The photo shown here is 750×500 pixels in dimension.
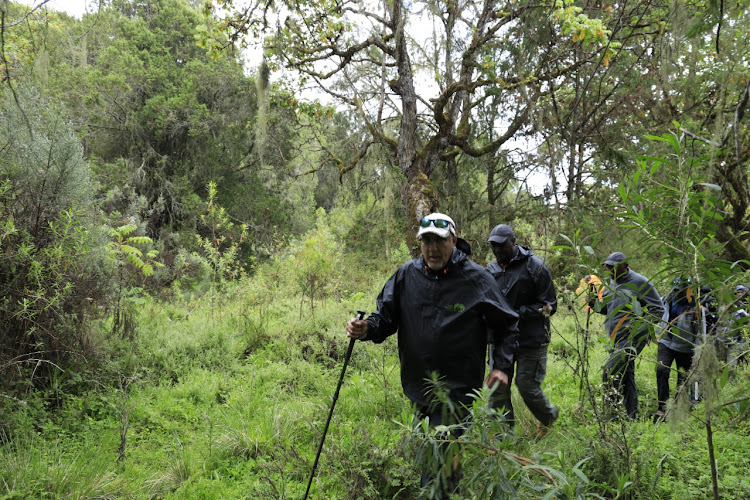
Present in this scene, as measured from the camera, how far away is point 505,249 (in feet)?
13.0

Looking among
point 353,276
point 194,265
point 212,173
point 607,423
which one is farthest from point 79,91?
point 607,423

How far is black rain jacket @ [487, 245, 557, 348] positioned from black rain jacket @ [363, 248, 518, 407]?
106 centimetres

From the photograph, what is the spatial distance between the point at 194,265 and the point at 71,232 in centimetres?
1017

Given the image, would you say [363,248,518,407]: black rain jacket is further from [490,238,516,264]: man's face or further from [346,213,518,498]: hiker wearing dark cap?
[490,238,516,264]: man's face

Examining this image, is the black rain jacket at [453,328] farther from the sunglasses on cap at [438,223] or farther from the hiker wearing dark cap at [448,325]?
the sunglasses on cap at [438,223]

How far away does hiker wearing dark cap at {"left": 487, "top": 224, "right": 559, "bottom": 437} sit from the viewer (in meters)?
3.96

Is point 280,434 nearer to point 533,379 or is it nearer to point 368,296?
point 533,379

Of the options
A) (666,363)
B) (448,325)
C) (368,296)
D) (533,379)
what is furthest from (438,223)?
(368,296)

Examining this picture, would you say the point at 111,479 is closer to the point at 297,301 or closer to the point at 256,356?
the point at 256,356

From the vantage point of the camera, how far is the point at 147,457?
12.8 feet

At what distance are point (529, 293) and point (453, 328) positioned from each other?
145 cm

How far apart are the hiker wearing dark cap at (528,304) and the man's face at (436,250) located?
1.12 meters

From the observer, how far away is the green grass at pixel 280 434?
281 centimetres

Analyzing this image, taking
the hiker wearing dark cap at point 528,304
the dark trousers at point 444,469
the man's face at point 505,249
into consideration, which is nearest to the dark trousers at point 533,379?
the hiker wearing dark cap at point 528,304
